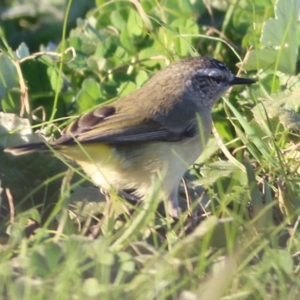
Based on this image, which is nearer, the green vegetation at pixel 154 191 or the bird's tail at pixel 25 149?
the green vegetation at pixel 154 191

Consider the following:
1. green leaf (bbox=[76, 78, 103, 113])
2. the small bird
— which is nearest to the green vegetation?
green leaf (bbox=[76, 78, 103, 113])

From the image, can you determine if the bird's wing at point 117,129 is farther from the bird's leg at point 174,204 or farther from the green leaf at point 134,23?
the green leaf at point 134,23

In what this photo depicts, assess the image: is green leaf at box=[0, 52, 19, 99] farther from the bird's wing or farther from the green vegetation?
the bird's wing

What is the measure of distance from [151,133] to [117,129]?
0.19 m

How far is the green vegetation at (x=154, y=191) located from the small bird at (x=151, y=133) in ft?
0.35

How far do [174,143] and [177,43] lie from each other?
1.06 m

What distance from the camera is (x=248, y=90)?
4.49 metres

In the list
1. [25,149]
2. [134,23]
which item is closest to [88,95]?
[134,23]

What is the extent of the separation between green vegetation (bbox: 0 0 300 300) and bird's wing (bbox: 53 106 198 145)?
173 mm

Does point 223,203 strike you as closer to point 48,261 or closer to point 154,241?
point 154,241

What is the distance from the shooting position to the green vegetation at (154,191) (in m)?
2.70

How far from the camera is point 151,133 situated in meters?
3.88

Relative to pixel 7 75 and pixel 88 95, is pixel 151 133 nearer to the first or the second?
pixel 88 95

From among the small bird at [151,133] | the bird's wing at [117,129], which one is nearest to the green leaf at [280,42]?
the small bird at [151,133]
